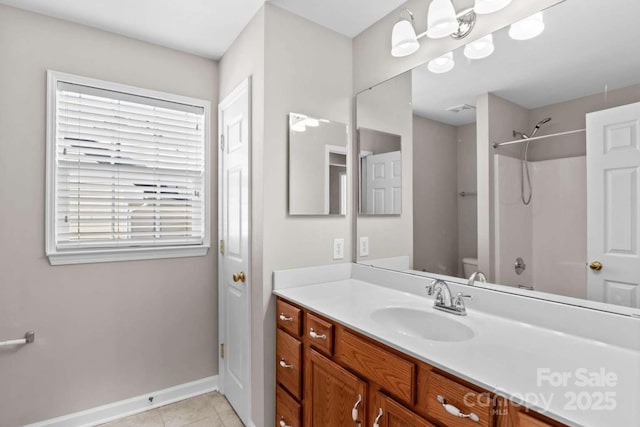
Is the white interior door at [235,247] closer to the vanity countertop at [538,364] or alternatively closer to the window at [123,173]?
the window at [123,173]

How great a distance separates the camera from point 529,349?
97 centimetres

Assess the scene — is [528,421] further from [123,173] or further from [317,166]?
[123,173]

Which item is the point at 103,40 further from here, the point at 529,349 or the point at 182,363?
the point at 529,349

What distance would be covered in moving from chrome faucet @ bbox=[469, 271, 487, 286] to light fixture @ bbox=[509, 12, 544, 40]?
38.6 inches

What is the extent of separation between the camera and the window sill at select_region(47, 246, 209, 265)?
6.20 ft

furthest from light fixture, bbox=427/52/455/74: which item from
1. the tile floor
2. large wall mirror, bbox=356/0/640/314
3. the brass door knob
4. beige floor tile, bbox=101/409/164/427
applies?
beige floor tile, bbox=101/409/164/427

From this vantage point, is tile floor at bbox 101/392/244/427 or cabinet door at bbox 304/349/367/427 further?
tile floor at bbox 101/392/244/427

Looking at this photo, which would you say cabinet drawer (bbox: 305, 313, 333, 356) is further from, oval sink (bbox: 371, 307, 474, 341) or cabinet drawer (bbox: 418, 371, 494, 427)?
cabinet drawer (bbox: 418, 371, 494, 427)

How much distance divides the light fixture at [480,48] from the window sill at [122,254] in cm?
201

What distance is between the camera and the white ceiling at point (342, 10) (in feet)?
5.66

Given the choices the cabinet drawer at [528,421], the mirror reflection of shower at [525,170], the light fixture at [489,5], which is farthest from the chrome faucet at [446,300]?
the light fixture at [489,5]

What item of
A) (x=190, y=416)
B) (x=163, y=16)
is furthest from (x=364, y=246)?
(x=163, y=16)

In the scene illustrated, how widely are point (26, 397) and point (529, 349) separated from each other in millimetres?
2540

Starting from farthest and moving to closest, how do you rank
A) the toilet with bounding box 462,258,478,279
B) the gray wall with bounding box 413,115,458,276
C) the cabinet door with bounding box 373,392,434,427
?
the gray wall with bounding box 413,115,458,276 < the toilet with bounding box 462,258,478,279 < the cabinet door with bounding box 373,392,434,427
